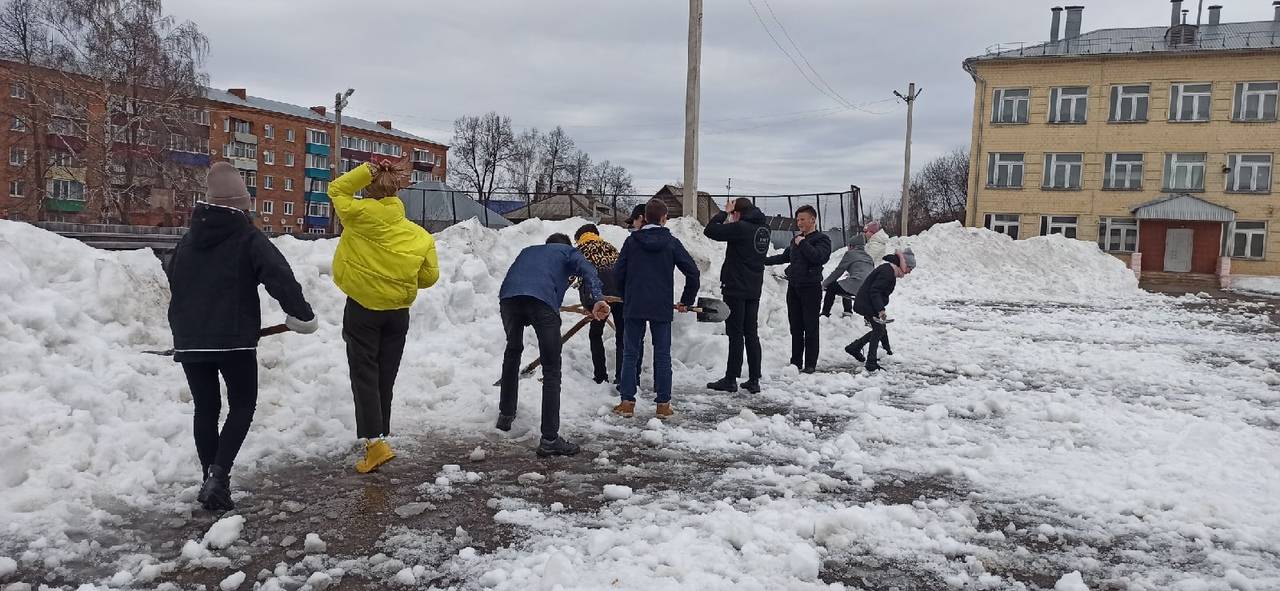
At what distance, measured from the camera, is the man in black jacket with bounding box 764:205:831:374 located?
8.35 metres

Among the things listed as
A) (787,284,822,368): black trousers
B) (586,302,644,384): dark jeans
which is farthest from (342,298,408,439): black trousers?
(787,284,822,368): black trousers

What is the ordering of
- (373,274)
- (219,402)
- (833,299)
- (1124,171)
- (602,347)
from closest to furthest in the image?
(219,402) < (373,274) < (602,347) < (833,299) < (1124,171)

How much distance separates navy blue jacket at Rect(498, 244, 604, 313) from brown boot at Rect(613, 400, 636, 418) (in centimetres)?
121

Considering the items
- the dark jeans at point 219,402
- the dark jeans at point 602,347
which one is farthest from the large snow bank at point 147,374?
the dark jeans at point 219,402

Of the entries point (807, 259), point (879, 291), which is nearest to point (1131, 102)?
point (879, 291)

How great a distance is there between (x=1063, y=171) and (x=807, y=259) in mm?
32526

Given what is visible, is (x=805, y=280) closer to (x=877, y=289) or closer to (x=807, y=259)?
(x=807, y=259)

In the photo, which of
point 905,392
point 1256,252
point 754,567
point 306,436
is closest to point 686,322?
point 905,392

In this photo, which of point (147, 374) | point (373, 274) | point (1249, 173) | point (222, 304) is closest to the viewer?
point (222, 304)

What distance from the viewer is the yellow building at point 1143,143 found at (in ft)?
108

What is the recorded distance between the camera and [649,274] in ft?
22.2

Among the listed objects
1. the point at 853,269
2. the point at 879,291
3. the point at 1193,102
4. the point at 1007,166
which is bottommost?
the point at 879,291

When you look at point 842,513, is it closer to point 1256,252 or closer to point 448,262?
point 448,262

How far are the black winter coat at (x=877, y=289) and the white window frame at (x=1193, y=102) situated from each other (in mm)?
32477
